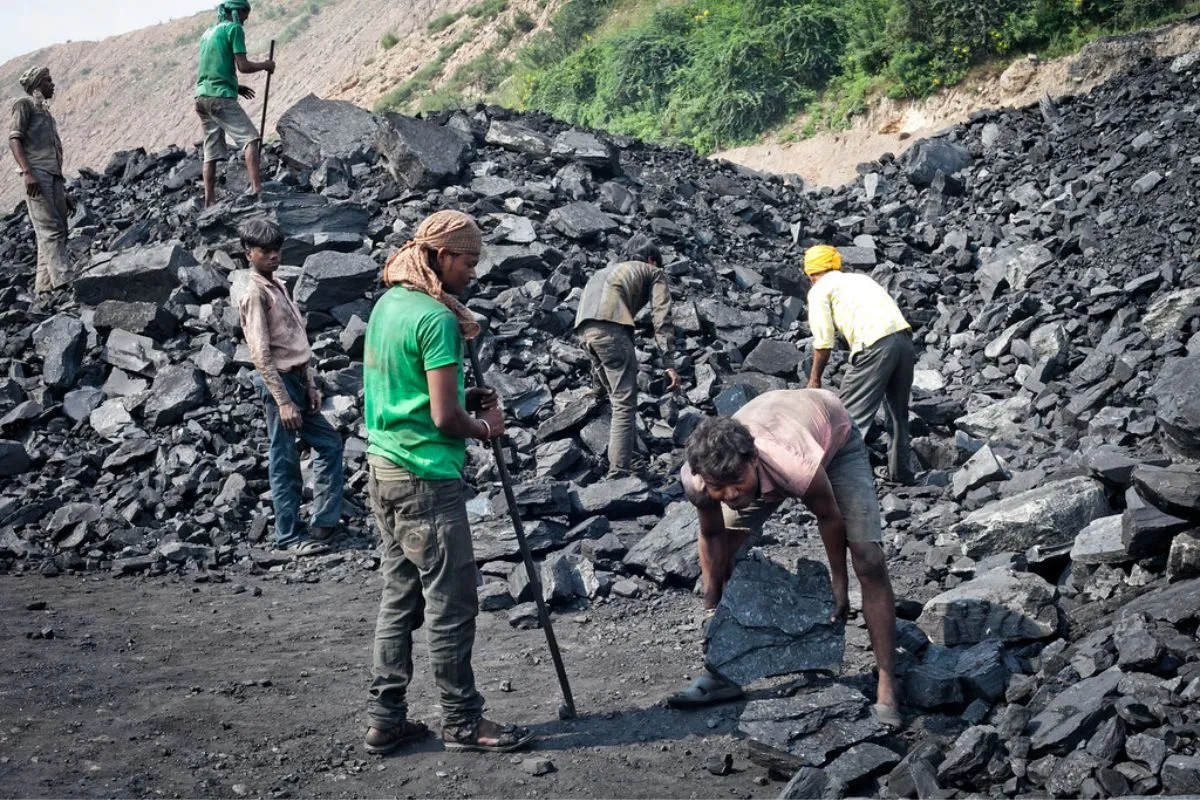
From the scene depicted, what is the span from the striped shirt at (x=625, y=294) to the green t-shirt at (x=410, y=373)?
4090 mm

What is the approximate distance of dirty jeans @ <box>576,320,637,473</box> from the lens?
8047 millimetres

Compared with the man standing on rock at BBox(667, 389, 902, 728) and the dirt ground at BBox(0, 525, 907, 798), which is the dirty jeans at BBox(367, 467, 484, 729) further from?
the man standing on rock at BBox(667, 389, 902, 728)

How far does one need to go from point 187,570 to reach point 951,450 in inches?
217

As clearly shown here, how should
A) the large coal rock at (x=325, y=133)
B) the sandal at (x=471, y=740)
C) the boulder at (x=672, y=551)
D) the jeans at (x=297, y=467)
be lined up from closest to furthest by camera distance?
the sandal at (x=471, y=740) → the boulder at (x=672, y=551) → the jeans at (x=297, y=467) → the large coal rock at (x=325, y=133)

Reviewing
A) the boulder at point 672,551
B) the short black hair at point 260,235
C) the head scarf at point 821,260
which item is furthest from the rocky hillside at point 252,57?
the boulder at point 672,551

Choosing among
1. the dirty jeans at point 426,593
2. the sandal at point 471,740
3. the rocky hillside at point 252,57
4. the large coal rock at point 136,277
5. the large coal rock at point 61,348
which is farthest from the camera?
the rocky hillside at point 252,57

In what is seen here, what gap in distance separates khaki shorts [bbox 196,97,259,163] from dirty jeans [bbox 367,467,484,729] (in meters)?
7.61

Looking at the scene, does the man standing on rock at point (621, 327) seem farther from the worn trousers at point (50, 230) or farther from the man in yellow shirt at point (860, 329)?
the worn trousers at point (50, 230)

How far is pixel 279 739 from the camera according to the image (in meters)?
4.32

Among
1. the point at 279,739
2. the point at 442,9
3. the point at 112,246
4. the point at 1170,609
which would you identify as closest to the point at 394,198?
the point at 112,246

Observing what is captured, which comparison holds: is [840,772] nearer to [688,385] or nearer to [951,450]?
[951,450]

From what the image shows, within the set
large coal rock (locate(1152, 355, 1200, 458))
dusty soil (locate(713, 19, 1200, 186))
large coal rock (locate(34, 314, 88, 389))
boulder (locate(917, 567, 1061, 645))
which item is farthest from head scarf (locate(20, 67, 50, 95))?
dusty soil (locate(713, 19, 1200, 186))

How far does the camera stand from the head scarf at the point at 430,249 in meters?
3.95

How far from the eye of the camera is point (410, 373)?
3889 mm
